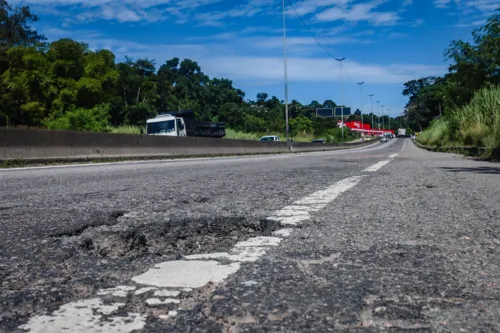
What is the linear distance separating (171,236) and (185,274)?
3.02 feet

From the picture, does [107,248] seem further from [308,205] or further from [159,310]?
[308,205]

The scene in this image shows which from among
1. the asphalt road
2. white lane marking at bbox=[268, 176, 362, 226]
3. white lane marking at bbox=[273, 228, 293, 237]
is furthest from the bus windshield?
white lane marking at bbox=[273, 228, 293, 237]

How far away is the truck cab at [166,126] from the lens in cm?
2628

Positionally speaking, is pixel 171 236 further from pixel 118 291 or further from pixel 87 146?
pixel 87 146

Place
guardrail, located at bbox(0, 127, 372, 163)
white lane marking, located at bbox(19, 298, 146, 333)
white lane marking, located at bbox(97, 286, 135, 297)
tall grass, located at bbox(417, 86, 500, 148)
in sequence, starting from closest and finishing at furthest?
white lane marking, located at bbox(19, 298, 146, 333)
white lane marking, located at bbox(97, 286, 135, 297)
guardrail, located at bbox(0, 127, 372, 163)
tall grass, located at bbox(417, 86, 500, 148)

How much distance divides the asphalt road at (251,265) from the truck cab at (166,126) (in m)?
21.8

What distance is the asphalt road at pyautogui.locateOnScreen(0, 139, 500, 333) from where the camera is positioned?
5.49ft

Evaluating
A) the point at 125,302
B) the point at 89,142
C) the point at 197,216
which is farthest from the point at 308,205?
the point at 89,142

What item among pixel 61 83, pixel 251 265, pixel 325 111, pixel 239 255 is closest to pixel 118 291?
pixel 251 265

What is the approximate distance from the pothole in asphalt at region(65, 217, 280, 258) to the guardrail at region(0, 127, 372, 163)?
944 centimetres

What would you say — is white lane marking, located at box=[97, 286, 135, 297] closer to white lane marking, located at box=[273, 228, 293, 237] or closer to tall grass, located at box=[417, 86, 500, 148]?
white lane marking, located at box=[273, 228, 293, 237]

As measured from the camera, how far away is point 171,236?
305 cm

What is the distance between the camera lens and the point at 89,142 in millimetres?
14094

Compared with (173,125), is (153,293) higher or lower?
lower
